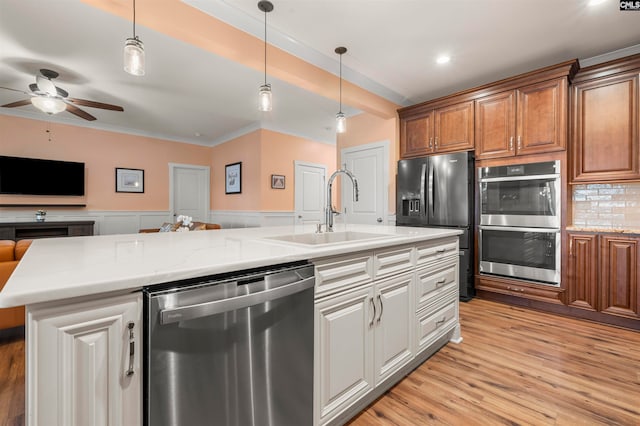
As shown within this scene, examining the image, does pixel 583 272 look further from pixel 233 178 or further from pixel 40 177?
pixel 40 177

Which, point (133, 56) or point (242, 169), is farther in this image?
point (242, 169)

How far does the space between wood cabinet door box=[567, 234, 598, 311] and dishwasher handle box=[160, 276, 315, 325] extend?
116 inches

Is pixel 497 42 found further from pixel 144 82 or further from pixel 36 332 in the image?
pixel 144 82

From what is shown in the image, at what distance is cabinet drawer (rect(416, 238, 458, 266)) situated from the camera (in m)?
1.86

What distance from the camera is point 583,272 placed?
2.73 meters

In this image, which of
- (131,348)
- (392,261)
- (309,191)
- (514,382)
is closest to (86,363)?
(131,348)

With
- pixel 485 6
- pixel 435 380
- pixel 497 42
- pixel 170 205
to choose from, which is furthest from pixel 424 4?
pixel 170 205

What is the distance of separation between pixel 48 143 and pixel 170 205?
2153 millimetres

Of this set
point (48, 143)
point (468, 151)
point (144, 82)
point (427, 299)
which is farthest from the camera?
point (48, 143)

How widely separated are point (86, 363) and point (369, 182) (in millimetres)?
3888

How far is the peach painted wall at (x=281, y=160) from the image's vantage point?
17.1ft

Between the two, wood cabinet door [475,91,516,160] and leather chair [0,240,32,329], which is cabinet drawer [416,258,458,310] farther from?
leather chair [0,240,32,329]

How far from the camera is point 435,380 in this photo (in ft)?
5.92

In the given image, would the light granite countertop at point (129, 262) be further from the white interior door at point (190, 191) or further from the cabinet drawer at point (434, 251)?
the white interior door at point (190, 191)
